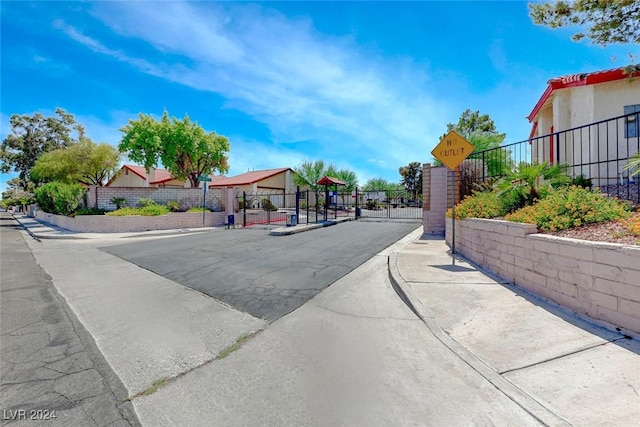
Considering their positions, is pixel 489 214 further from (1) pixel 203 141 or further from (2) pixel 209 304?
(1) pixel 203 141

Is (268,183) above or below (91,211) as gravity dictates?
above

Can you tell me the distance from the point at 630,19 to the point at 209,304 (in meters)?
12.5

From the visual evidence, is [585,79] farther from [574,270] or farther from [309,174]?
[309,174]

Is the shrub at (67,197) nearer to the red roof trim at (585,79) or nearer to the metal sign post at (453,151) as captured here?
the metal sign post at (453,151)

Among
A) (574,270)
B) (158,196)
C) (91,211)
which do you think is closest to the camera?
(574,270)

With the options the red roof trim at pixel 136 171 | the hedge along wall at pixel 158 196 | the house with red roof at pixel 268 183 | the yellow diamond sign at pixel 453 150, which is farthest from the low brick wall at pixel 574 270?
the red roof trim at pixel 136 171

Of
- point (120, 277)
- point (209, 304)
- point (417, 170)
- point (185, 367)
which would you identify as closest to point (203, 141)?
point (120, 277)

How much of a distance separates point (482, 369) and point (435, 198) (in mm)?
9768

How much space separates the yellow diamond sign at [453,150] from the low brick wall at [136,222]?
53.4ft

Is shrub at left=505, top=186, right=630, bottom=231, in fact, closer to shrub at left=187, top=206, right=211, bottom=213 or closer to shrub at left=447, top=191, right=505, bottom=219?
shrub at left=447, top=191, right=505, bottom=219

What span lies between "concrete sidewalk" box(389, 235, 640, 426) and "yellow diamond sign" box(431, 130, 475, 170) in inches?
120

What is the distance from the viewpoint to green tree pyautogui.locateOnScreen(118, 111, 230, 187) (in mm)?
27000

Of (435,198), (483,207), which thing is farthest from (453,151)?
(435,198)

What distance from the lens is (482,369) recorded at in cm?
289
